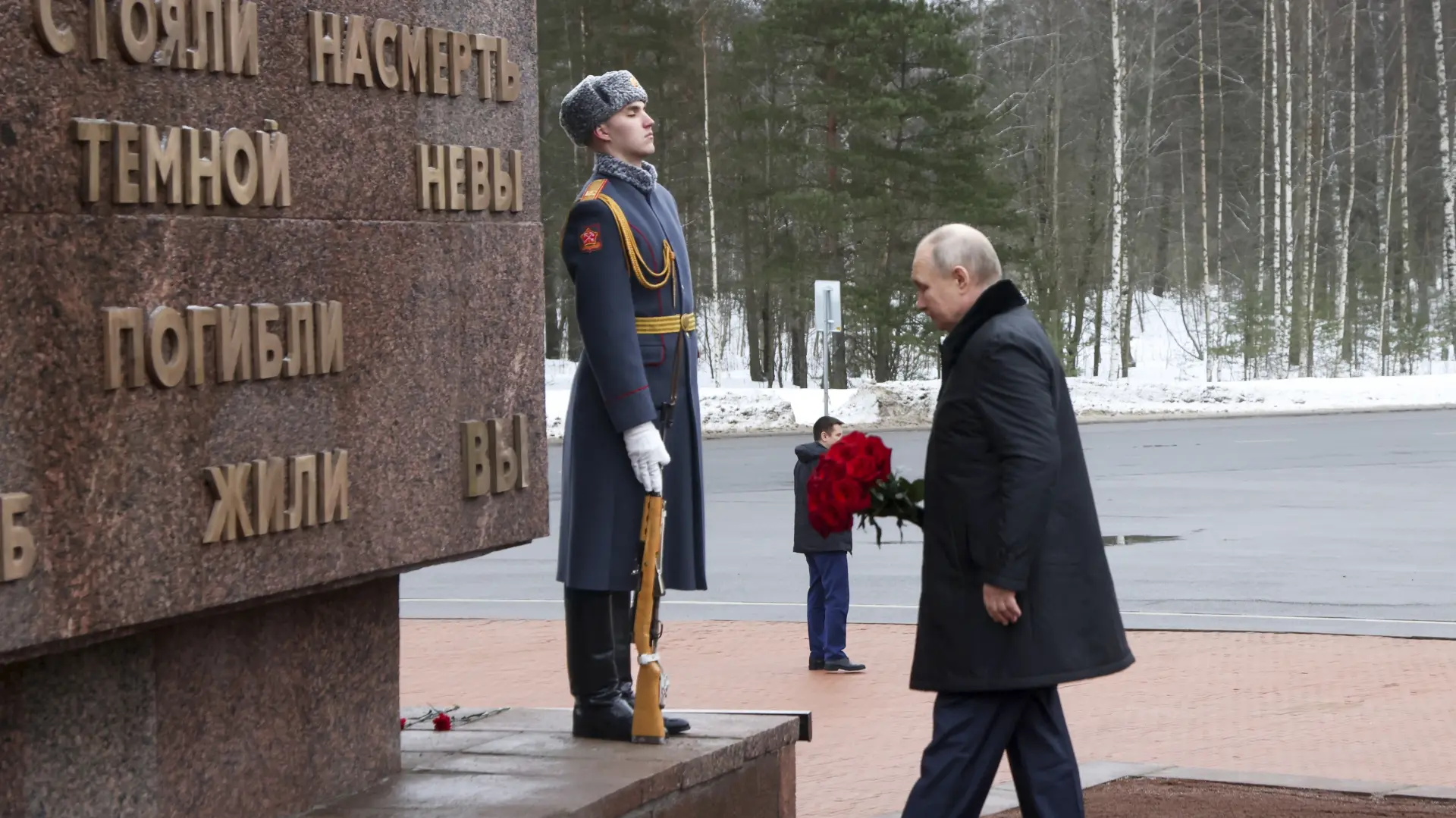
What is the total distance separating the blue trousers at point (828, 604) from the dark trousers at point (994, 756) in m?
4.92

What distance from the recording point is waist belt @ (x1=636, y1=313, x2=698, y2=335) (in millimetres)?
5344

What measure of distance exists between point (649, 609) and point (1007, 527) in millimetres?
1032

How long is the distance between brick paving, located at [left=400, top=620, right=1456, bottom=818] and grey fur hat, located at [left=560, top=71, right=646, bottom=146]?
104 inches

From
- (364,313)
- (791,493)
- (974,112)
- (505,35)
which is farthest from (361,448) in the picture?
(974,112)

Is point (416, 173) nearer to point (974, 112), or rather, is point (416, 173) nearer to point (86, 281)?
point (86, 281)

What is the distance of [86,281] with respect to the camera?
381 centimetres

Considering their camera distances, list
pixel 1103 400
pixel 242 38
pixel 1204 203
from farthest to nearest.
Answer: pixel 1204 203, pixel 1103 400, pixel 242 38

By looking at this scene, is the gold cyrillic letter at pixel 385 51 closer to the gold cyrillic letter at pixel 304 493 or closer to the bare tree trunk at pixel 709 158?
the gold cyrillic letter at pixel 304 493

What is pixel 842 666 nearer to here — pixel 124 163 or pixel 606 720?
pixel 606 720

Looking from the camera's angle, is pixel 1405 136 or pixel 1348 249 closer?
pixel 1405 136

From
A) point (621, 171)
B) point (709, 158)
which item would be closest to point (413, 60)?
point (621, 171)

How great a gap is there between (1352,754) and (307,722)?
14.8 feet

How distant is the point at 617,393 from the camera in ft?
16.9

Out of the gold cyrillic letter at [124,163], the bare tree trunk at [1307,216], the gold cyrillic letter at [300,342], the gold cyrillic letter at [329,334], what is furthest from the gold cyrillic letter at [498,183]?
the bare tree trunk at [1307,216]
